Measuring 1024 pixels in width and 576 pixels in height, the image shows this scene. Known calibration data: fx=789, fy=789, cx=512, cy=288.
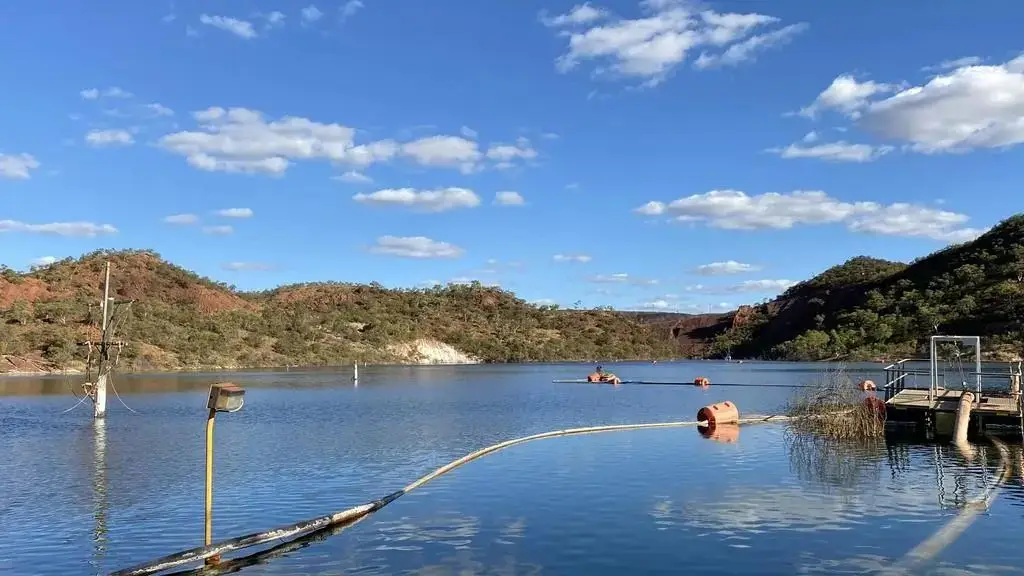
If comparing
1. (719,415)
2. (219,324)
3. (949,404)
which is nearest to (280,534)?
(719,415)

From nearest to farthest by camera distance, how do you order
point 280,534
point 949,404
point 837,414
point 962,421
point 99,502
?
point 280,534, point 99,502, point 962,421, point 837,414, point 949,404

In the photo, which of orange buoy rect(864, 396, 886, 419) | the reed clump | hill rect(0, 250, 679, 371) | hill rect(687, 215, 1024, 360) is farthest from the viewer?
hill rect(687, 215, 1024, 360)

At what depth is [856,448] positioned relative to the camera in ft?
87.2

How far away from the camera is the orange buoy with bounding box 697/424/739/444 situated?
29359mm

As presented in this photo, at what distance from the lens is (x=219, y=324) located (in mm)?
124125

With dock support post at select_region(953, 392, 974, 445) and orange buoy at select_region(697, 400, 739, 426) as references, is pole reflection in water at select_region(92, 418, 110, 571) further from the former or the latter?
dock support post at select_region(953, 392, 974, 445)

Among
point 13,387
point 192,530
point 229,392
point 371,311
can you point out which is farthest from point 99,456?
point 371,311

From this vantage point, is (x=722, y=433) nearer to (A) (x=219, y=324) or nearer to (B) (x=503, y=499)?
(B) (x=503, y=499)

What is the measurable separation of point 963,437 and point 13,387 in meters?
64.2

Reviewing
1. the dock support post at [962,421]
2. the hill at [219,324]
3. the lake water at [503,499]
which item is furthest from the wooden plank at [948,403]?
the hill at [219,324]

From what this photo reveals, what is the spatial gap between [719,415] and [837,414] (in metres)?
5.17

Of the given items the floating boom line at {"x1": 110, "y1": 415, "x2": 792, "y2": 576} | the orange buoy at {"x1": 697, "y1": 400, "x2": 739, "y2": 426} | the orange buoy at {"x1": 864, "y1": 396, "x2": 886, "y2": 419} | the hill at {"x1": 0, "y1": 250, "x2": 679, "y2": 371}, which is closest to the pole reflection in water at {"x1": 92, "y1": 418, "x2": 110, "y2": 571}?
the floating boom line at {"x1": 110, "y1": 415, "x2": 792, "y2": 576}

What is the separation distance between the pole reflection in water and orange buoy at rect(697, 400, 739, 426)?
74.9 ft

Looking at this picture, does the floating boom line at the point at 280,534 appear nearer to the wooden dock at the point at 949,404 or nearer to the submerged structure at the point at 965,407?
the wooden dock at the point at 949,404
